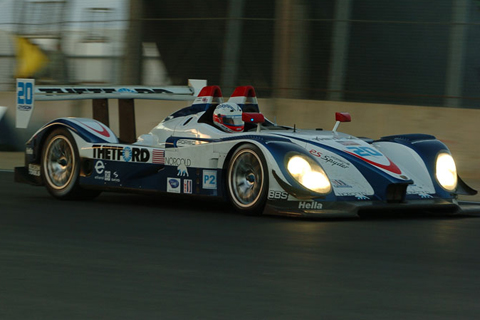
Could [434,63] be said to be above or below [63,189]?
above

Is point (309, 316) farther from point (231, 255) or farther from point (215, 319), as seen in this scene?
point (231, 255)

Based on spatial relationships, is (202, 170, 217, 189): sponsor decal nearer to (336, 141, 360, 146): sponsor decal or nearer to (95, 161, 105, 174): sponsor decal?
(336, 141, 360, 146): sponsor decal

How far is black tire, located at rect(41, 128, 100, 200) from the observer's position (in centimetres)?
923

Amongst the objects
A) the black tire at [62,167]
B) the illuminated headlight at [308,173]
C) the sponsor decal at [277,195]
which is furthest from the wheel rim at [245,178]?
the black tire at [62,167]

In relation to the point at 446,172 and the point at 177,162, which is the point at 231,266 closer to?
the point at 177,162

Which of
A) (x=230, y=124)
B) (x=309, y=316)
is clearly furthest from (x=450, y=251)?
(x=230, y=124)

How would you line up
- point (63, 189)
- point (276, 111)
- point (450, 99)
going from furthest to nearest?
1. point (276, 111)
2. point (450, 99)
3. point (63, 189)

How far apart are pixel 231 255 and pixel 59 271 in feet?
3.75

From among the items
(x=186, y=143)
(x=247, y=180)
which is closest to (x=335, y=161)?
(x=247, y=180)

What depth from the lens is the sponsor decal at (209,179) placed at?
8.06 meters

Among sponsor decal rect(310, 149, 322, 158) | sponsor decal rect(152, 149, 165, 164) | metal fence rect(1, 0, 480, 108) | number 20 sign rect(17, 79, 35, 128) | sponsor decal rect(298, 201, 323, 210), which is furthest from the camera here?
metal fence rect(1, 0, 480, 108)

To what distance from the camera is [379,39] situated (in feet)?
44.0

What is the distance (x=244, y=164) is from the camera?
789 cm

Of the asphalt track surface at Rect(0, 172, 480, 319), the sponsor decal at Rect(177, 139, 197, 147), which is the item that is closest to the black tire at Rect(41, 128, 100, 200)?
the asphalt track surface at Rect(0, 172, 480, 319)
